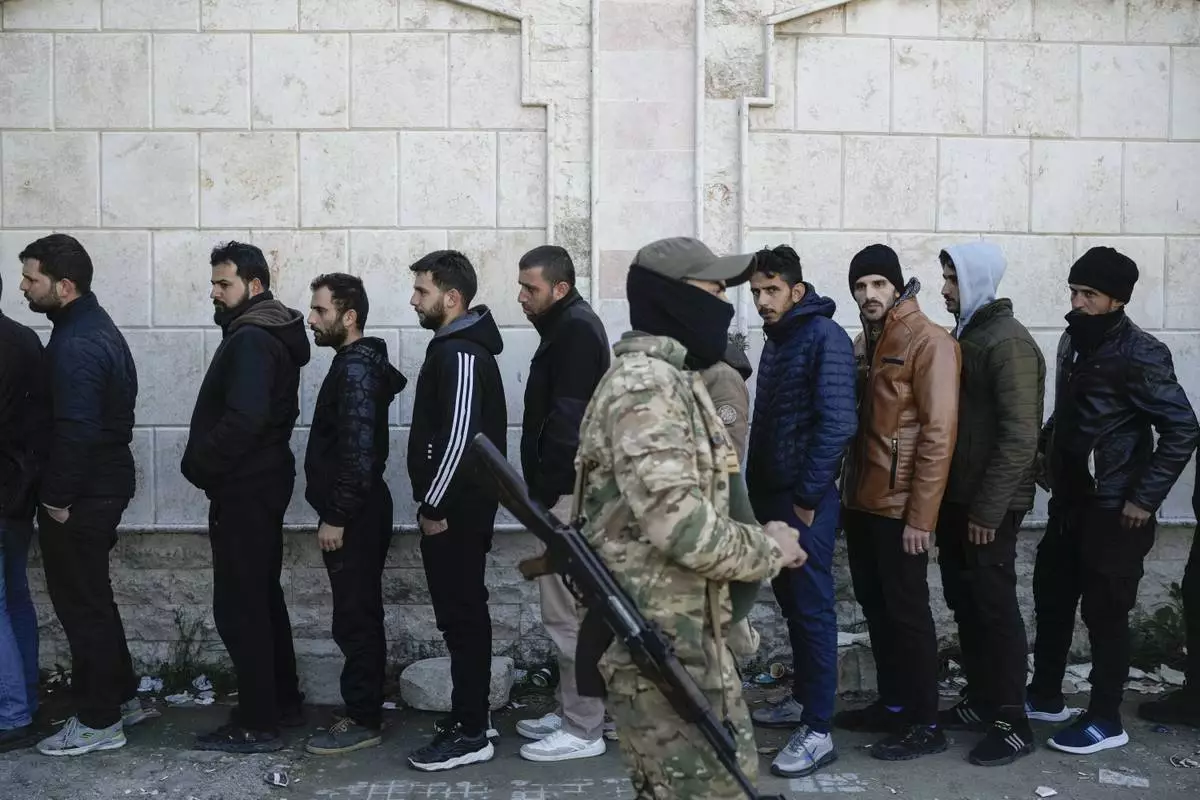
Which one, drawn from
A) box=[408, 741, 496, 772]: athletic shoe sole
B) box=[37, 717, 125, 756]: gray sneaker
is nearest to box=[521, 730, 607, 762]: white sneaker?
box=[408, 741, 496, 772]: athletic shoe sole

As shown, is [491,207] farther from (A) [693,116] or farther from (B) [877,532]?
(B) [877,532]

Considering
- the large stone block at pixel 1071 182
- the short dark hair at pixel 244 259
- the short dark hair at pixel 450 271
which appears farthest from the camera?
the large stone block at pixel 1071 182

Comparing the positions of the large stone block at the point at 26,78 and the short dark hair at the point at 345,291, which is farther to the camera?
the large stone block at the point at 26,78

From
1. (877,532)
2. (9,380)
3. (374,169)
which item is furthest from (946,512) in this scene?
(9,380)

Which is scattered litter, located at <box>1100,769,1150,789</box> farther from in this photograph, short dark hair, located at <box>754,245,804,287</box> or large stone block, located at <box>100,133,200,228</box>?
large stone block, located at <box>100,133,200,228</box>

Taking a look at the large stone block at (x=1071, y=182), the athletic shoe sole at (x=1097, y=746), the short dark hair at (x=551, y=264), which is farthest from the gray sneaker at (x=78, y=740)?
the large stone block at (x=1071, y=182)

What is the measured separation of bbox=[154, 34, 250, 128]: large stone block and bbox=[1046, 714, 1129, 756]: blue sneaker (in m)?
4.69

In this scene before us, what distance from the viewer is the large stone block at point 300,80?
20.9 feet

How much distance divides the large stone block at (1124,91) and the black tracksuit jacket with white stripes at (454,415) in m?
3.33

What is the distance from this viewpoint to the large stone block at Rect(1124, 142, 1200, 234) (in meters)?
6.57

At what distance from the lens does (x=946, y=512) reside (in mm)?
5516

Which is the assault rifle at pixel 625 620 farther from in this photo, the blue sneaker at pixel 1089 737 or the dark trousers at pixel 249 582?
the blue sneaker at pixel 1089 737

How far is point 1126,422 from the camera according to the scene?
17.8 ft

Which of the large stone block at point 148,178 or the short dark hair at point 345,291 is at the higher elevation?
the large stone block at point 148,178
